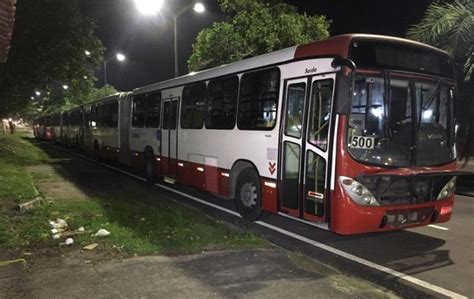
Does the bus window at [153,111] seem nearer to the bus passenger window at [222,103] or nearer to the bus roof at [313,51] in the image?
the bus passenger window at [222,103]

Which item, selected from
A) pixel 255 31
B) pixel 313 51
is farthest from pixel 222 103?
pixel 255 31

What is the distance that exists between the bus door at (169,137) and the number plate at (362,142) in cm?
672

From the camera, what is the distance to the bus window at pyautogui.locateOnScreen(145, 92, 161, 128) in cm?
1382

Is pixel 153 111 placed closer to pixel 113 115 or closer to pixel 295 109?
pixel 113 115

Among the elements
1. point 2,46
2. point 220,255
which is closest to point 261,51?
point 220,255

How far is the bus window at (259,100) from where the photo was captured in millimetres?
8164

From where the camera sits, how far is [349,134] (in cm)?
651

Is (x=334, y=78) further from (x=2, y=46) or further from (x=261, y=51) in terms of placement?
(x=261, y=51)

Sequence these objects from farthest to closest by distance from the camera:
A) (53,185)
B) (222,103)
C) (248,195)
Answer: (53,185) < (222,103) < (248,195)

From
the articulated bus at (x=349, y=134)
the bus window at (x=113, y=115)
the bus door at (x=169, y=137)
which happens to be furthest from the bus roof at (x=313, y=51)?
the bus window at (x=113, y=115)

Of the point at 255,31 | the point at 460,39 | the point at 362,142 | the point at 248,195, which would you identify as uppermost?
the point at 255,31

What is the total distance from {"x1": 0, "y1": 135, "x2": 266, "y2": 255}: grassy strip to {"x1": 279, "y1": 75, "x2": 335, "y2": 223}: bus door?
0.92 meters

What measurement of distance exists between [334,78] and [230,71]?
339 cm

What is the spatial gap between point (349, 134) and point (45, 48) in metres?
17.4
